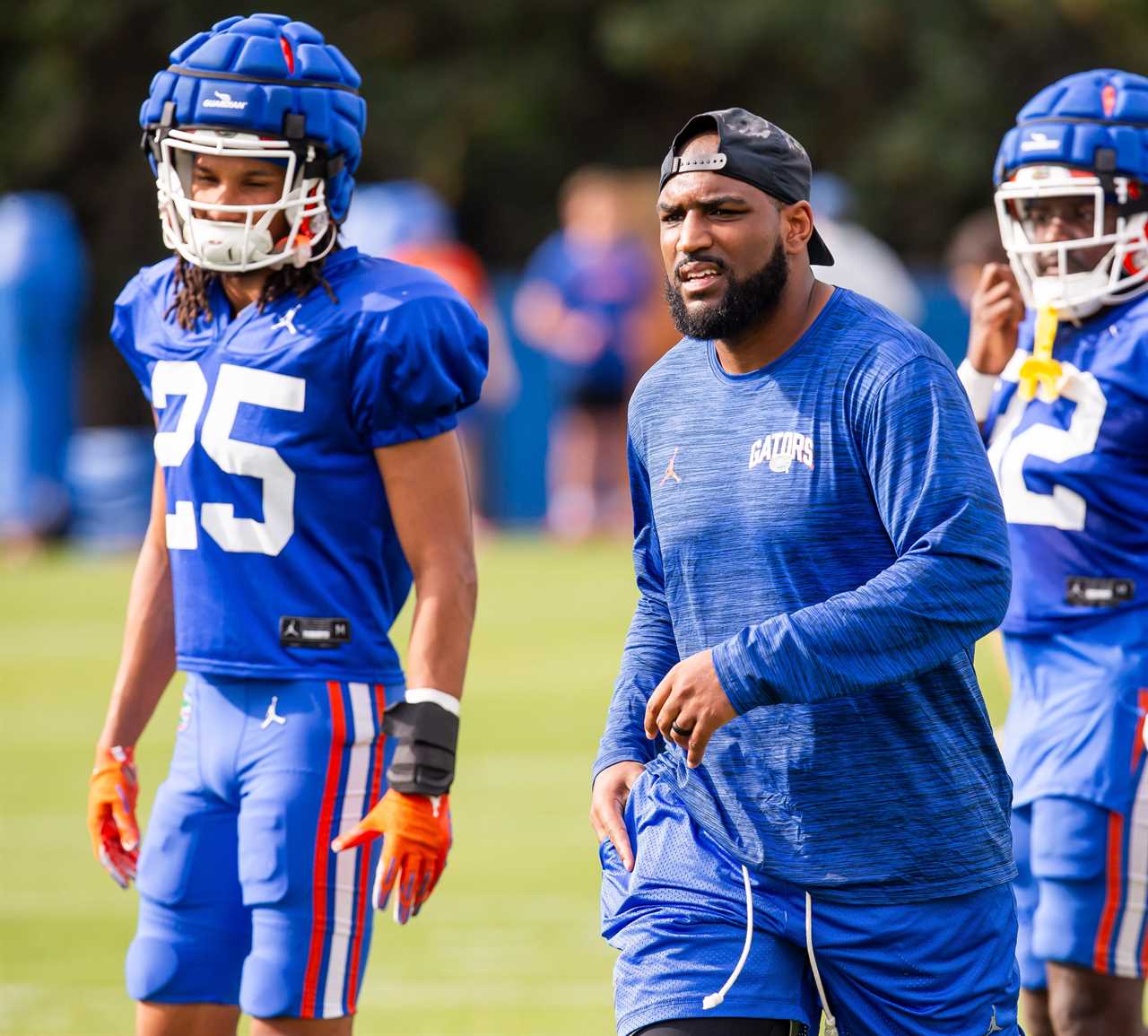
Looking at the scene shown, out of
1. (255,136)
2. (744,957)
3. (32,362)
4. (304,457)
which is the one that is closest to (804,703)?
(744,957)

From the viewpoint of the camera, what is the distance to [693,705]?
11.1ft

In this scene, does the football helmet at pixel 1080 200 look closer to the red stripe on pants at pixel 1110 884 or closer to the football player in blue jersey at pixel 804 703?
the red stripe on pants at pixel 1110 884

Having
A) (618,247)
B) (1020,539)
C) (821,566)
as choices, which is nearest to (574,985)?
(1020,539)

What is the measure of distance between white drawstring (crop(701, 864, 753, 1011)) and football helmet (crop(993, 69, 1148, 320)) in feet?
5.98

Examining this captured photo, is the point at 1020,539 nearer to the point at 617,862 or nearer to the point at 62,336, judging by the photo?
the point at 617,862

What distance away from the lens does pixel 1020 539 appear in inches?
194

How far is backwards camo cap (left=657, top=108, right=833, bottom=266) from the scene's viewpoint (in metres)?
3.70

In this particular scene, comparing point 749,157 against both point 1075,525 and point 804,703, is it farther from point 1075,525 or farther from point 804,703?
point 1075,525

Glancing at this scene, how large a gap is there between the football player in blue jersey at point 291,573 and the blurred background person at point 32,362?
536 inches

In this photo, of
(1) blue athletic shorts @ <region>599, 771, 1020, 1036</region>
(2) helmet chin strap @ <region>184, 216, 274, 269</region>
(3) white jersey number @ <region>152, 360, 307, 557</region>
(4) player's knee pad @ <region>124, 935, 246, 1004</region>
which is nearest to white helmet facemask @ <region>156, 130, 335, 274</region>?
(2) helmet chin strap @ <region>184, 216, 274, 269</region>

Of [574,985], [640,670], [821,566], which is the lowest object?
[574,985]

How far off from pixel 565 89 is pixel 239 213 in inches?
811

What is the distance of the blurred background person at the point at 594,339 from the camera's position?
1747 cm

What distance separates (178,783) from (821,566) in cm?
134
